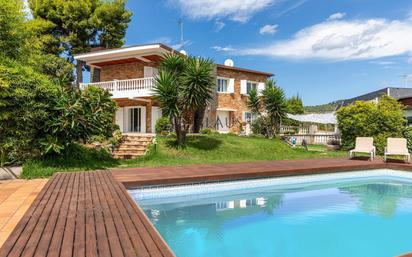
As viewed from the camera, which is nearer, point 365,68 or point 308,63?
point 365,68

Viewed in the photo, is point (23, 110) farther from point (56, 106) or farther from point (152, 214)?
point (152, 214)

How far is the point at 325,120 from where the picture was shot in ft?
81.9

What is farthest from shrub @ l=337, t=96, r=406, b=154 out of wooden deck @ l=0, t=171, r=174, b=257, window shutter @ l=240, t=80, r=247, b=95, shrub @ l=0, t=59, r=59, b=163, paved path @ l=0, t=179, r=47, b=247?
paved path @ l=0, t=179, r=47, b=247

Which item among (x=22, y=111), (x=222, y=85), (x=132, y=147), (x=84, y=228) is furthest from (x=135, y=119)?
(x=84, y=228)

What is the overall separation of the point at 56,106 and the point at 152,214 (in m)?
5.47

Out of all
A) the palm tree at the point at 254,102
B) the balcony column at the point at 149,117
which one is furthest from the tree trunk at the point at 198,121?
the palm tree at the point at 254,102

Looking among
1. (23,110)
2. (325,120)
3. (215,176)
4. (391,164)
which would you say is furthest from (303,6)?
(23,110)

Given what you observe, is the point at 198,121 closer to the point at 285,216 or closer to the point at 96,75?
the point at 96,75

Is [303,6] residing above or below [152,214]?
above

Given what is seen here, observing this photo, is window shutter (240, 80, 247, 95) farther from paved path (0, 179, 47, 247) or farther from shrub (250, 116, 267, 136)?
paved path (0, 179, 47, 247)

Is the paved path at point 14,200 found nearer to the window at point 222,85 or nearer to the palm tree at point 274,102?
the palm tree at point 274,102

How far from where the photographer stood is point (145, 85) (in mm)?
19641

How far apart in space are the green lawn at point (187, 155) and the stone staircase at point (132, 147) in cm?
74

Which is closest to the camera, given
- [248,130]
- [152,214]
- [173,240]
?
[173,240]
